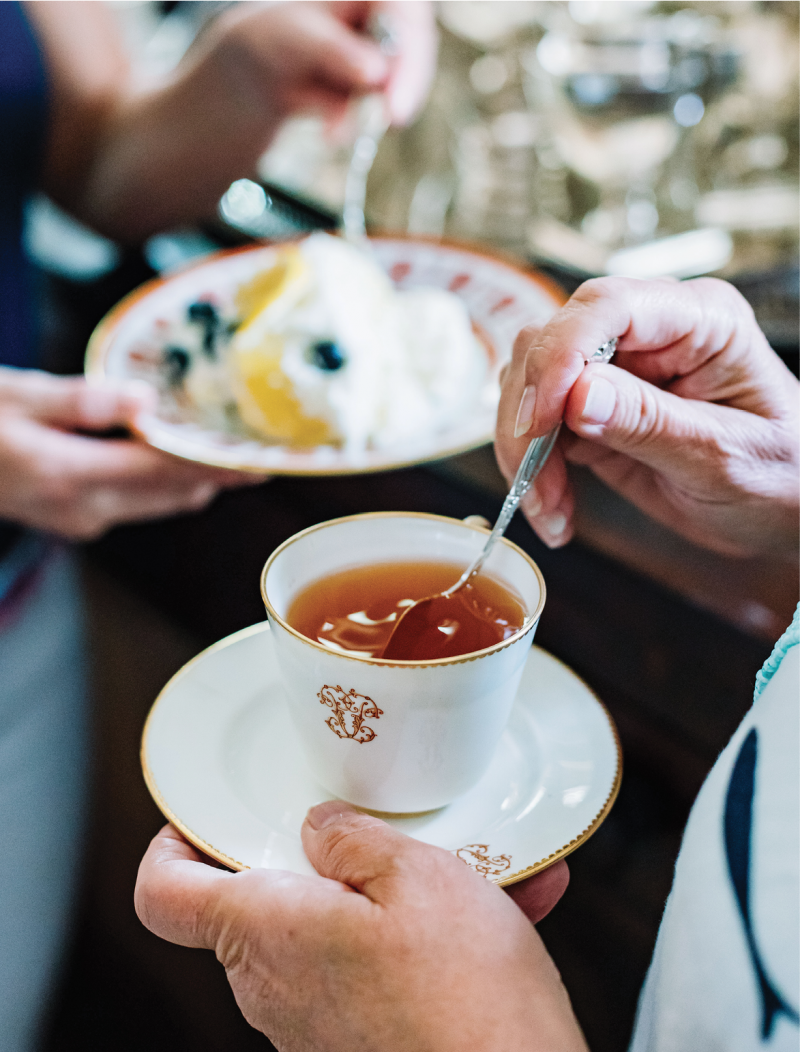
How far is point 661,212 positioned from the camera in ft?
4.11

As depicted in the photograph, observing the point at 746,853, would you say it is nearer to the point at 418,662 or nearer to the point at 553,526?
the point at 418,662

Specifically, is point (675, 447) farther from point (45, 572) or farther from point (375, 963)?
point (45, 572)

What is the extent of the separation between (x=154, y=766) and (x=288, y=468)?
36 cm

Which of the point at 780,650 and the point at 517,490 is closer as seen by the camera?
the point at 780,650

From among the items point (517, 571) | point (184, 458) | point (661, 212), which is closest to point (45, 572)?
point (184, 458)

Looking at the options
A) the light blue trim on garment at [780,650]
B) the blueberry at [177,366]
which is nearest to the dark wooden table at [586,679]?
the light blue trim on garment at [780,650]

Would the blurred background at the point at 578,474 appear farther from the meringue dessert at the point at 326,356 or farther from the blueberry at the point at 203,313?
the blueberry at the point at 203,313

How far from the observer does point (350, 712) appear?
0.45m

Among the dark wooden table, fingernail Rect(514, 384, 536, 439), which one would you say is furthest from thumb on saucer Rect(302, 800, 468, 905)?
fingernail Rect(514, 384, 536, 439)

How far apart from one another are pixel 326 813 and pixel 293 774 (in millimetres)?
55

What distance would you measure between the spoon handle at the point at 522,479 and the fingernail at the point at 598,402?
0.06 ft

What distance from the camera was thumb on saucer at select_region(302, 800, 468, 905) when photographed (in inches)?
16.4

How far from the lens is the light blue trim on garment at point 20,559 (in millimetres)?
1072

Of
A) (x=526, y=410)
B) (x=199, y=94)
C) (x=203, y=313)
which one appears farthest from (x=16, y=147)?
(x=526, y=410)
